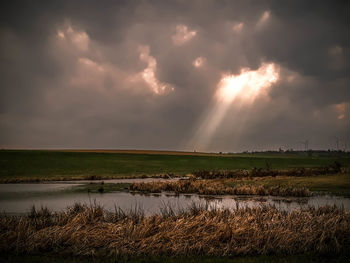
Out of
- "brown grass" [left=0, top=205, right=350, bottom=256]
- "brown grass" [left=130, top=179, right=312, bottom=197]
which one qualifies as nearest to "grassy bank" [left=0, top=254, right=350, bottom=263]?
"brown grass" [left=0, top=205, right=350, bottom=256]

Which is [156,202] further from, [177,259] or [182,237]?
[177,259]

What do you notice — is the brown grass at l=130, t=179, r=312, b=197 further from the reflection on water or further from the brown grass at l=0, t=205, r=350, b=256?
the brown grass at l=0, t=205, r=350, b=256

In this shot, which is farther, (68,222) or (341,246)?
(68,222)

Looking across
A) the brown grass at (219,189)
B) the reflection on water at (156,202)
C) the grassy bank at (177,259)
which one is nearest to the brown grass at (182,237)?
the grassy bank at (177,259)

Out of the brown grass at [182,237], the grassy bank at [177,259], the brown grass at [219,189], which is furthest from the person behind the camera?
the brown grass at [219,189]

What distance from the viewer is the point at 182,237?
1165 cm

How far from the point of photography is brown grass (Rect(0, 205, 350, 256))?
10.9m

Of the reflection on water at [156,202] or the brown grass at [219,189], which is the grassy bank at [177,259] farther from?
the brown grass at [219,189]

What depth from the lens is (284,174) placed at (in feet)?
161

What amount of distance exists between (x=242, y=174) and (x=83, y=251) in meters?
40.7

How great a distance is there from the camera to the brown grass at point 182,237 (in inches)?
429

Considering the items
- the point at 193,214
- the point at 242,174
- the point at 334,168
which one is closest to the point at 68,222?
the point at 193,214

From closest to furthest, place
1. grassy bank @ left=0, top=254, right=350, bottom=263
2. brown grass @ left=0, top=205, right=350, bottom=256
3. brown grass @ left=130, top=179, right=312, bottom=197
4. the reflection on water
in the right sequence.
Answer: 1. grassy bank @ left=0, top=254, right=350, bottom=263
2. brown grass @ left=0, top=205, right=350, bottom=256
3. the reflection on water
4. brown grass @ left=130, top=179, right=312, bottom=197

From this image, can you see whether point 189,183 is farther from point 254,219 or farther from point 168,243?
point 168,243
